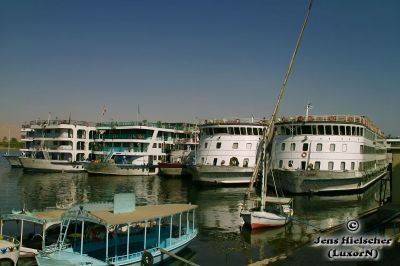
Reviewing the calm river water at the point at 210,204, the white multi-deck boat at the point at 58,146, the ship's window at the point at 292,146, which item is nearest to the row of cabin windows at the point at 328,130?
the ship's window at the point at 292,146

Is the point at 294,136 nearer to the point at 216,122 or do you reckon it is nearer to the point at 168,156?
the point at 216,122

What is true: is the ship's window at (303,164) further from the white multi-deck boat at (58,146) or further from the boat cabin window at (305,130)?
the white multi-deck boat at (58,146)

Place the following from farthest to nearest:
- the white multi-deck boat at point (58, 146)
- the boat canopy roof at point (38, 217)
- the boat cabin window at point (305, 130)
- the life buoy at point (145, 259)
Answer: the white multi-deck boat at point (58, 146) → the boat cabin window at point (305, 130) → the boat canopy roof at point (38, 217) → the life buoy at point (145, 259)

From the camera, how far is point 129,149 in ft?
230

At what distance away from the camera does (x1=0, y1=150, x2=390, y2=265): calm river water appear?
23.1 meters

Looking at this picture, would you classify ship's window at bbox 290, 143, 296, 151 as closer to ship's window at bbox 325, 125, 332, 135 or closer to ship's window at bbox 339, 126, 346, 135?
ship's window at bbox 325, 125, 332, 135

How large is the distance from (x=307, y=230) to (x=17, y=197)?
29580 millimetres

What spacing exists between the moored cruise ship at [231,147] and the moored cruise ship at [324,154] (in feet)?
22.3

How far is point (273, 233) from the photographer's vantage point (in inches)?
1052

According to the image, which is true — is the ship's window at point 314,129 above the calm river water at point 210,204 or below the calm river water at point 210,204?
above

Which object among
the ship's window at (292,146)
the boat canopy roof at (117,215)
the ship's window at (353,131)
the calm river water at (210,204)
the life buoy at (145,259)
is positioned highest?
the ship's window at (353,131)

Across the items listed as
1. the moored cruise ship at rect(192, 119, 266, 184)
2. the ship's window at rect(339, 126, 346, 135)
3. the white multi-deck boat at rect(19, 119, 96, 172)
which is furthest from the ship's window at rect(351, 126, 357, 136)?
the white multi-deck boat at rect(19, 119, 96, 172)

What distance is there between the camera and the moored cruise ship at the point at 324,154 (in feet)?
142

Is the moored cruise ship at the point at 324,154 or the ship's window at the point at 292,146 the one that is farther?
the ship's window at the point at 292,146
